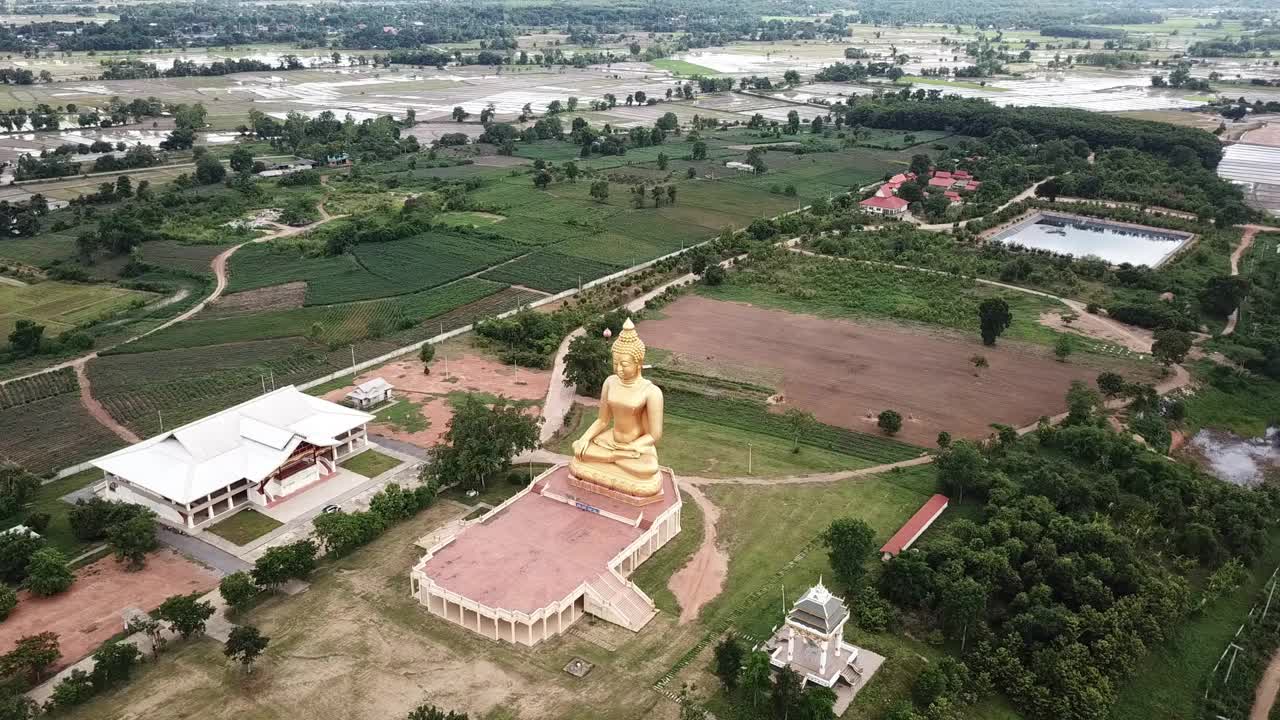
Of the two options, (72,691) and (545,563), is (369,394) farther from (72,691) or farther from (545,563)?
(72,691)

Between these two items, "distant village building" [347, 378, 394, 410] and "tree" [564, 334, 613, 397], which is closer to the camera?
"distant village building" [347, 378, 394, 410]

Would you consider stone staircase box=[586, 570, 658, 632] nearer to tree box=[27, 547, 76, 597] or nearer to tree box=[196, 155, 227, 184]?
tree box=[27, 547, 76, 597]

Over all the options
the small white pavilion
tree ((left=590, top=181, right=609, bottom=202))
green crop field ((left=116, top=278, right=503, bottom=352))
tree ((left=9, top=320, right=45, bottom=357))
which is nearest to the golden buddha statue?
the small white pavilion

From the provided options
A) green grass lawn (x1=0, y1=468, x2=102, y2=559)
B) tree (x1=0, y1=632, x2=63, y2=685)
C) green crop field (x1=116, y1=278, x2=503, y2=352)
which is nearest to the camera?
tree (x1=0, y1=632, x2=63, y2=685)

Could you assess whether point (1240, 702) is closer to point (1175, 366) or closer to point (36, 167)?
point (1175, 366)

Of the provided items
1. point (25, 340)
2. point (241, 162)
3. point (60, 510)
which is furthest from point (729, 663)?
point (241, 162)

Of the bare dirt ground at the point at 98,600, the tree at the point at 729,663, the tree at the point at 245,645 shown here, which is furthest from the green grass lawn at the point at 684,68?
the tree at the point at 245,645

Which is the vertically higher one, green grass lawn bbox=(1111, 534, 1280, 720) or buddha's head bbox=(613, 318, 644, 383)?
buddha's head bbox=(613, 318, 644, 383)
